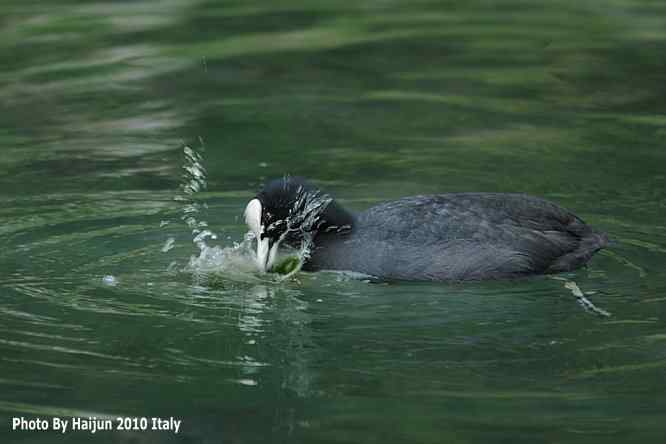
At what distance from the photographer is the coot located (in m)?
7.04

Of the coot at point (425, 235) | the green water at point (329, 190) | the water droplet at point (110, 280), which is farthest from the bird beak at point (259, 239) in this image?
the water droplet at point (110, 280)

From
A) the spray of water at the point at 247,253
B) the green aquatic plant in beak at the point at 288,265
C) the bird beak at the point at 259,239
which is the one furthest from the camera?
the green aquatic plant in beak at the point at 288,265

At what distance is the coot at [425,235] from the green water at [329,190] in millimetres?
130

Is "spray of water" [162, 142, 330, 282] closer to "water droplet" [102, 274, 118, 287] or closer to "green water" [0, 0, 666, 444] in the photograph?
"green water" [0, 0, 666, 444]

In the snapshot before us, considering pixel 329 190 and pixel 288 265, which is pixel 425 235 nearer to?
pixel 288 265

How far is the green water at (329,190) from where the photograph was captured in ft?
17.7

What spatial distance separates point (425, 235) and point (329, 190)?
6.28 feet

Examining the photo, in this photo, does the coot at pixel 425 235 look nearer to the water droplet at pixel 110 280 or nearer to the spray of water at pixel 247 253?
the spray of water at pixel 247 253

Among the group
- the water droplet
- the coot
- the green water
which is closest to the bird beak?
the coot

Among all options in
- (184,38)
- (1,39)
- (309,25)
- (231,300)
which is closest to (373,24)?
(309,25)

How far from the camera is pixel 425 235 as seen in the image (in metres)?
7.07

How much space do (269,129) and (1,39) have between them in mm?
4223

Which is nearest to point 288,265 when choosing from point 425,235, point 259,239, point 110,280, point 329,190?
point 259,239

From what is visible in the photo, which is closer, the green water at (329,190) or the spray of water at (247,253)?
the green water at (329,190)
